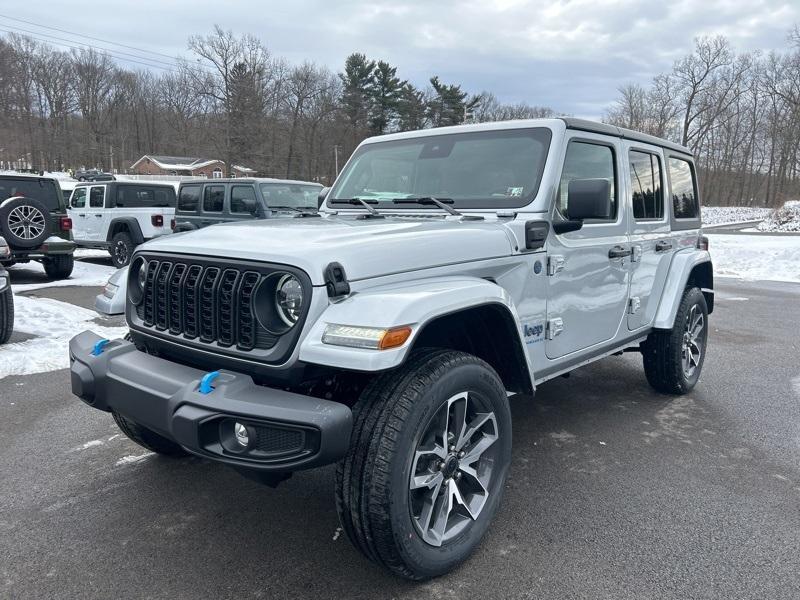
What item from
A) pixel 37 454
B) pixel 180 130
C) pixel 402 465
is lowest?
pixel 37 454

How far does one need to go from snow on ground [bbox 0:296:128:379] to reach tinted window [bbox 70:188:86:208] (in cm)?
688

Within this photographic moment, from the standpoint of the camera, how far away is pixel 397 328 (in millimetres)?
2156

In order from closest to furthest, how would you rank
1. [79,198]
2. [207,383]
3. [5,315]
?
[207,383] → [5,315] → [79,198]

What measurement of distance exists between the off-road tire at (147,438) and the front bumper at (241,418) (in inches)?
36.9

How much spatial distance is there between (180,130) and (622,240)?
70758 millimetres

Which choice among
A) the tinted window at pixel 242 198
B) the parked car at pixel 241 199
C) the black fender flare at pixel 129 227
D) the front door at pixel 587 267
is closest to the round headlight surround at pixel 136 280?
the front door at pixel 587 267

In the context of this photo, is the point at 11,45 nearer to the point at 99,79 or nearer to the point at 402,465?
the point at 99,79

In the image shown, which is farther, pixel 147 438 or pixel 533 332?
pixel 147 438

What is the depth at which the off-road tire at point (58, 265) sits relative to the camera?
10.7m

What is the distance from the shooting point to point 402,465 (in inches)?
86.4

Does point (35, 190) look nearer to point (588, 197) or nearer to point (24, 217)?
point (24, 217)

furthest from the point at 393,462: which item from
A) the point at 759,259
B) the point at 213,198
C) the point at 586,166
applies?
the point at 759,259

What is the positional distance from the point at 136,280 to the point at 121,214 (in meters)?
11.6

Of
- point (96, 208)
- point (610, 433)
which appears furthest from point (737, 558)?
point (96, 208)
